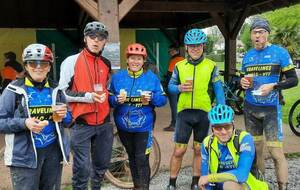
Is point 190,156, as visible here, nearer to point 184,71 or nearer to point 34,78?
point 184,71

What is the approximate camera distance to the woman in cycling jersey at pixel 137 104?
12.9 ft

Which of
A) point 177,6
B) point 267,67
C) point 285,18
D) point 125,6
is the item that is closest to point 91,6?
point 125,6

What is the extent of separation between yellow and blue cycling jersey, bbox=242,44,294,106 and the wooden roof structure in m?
1.84

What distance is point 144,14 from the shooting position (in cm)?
1455

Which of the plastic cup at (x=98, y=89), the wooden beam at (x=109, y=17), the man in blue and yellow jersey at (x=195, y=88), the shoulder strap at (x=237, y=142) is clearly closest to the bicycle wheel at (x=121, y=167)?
the man in blue and yellow jersey at (x=195, y=88)

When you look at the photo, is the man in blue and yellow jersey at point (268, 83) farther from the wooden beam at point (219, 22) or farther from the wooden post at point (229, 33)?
the wooden post at point (229, 33)

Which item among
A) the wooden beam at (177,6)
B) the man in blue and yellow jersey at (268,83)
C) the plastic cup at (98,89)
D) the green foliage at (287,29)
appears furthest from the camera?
the green foliage at (287,29)

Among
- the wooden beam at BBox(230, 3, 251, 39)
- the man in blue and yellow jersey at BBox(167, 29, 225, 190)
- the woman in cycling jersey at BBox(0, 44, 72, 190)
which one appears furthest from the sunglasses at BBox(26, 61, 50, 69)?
the wooden beam at BBox(230, 3, 251, 39)

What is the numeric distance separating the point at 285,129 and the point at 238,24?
3530 mm

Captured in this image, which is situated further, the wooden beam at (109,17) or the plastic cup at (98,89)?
the wooden beam at (109,17)

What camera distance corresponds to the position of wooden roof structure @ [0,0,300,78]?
5254 millimetres

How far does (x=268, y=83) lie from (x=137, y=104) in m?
1.35

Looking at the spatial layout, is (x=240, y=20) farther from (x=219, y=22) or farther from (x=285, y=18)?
(x=285, y=18)

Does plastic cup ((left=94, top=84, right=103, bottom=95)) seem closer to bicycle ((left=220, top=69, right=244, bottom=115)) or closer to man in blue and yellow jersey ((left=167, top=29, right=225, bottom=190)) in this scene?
man in blue and yellow jersey ((left=167, top=29, right=225, bottom=190))
